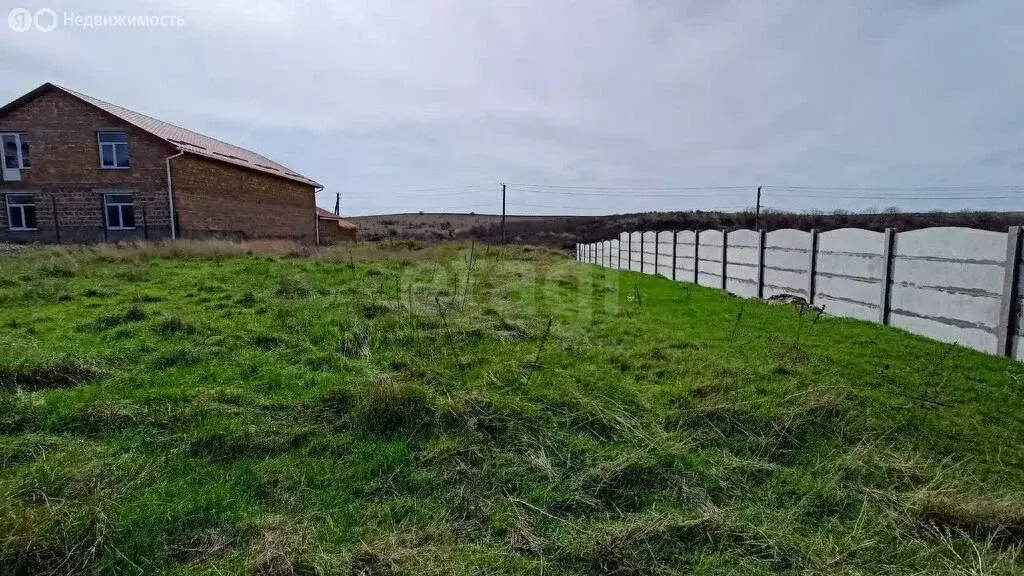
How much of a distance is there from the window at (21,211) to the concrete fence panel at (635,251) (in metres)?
23.4

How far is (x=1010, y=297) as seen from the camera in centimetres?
534

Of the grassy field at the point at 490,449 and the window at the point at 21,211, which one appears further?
the window at the point at 21,211

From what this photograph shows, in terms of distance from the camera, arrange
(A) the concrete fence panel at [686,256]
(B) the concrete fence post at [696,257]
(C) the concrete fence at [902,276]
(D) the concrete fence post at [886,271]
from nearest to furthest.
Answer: (C) the concrete fence at [902,276] < (D) the concrete fence post at [886,271] < (B) the concrete fence post at [696,257] < (A) the concrete fence panel at [686,256]

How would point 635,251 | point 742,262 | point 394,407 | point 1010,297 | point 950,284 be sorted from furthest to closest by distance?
point 635,251 < point 742,262 < point 950,284 < point 1010,297 < point 394,407

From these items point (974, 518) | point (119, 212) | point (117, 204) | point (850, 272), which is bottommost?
point (974, 518)

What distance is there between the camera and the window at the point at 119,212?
18.2m

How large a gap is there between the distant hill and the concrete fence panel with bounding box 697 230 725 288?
7.91m

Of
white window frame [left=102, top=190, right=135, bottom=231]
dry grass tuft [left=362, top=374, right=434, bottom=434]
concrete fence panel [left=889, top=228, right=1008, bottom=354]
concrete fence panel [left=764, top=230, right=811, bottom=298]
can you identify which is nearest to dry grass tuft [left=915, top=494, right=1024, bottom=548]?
dry grass tuft [left=362, top=374, right=434, bottom=434]

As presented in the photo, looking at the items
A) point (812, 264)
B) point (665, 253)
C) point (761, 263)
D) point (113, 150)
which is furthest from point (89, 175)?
point (812, 264)

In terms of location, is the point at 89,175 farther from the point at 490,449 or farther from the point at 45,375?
the point at 490,449

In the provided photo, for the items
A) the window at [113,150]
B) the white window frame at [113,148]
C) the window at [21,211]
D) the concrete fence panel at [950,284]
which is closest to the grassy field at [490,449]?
the concrete fence panel at [950,284]

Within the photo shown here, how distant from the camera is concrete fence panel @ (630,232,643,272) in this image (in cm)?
1767

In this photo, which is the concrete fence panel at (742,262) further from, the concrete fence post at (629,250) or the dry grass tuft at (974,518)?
the dry grass tuft at (974,518)

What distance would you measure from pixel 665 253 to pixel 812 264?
21.6ft
